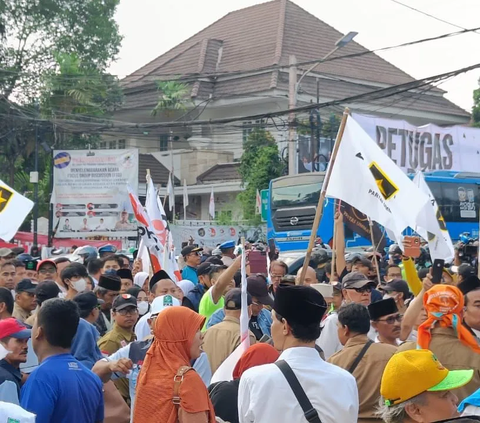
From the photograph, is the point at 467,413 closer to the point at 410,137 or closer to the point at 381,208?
the point at 381,208

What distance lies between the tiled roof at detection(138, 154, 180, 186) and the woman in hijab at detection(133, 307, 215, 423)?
4173 cm

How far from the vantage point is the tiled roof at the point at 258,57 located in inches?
1796

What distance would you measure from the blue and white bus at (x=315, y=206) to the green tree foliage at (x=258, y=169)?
24.9 ft

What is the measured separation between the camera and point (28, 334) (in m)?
5.80

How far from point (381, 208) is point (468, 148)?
18.8 m

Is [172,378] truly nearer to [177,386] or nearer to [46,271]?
[177,386]

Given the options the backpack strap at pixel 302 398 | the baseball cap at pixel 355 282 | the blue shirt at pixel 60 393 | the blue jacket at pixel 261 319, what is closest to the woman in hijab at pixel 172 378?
the blue shirt at pixel 60 393

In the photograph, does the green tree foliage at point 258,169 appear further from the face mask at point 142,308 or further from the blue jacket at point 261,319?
the blue jacket at point 261,319

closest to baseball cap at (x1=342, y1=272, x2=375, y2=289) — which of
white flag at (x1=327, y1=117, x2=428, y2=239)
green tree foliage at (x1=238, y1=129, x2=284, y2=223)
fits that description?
white flag at (x1=327, y1=117, x2=428, y2=239)

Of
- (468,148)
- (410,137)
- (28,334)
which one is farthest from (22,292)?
(468,148)

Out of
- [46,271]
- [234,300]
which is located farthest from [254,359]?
[46,271]

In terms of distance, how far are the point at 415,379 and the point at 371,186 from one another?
6.02 metres

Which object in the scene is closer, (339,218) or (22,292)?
(22,292)

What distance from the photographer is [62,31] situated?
156 feet
